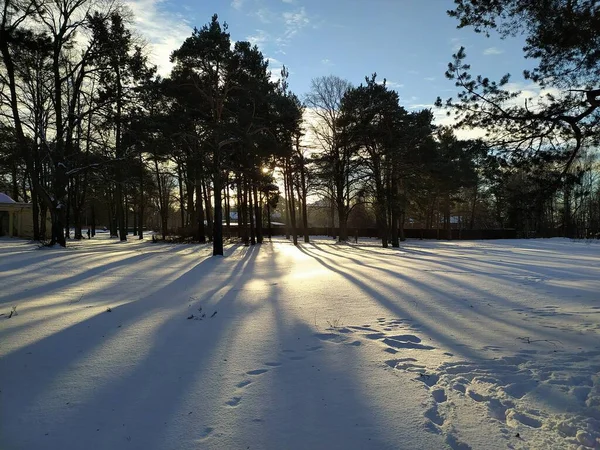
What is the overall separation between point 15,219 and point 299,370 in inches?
1437

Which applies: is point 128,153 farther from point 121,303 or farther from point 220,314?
point 220,314

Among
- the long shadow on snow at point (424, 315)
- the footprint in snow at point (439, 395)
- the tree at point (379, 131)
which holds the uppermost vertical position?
the tree at point (379, 131)

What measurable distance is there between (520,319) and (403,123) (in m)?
21.9

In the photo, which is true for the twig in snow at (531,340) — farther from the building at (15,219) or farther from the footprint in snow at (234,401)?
the building at (15,219)

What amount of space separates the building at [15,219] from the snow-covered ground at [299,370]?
92.4 feet

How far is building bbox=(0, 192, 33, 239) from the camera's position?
1212 inches

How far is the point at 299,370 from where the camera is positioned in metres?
4.14

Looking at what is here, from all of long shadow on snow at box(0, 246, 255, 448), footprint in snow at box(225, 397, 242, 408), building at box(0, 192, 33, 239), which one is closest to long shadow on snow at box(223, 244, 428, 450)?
footprint in snow at box(225, 397, 242, 408)

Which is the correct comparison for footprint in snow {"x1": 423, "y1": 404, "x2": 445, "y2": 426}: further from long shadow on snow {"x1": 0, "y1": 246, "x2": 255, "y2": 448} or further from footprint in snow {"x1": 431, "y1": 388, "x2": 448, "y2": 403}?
long shadow on snow {"x1": 0, "y1": 246, "x2": 255, "y2": 448}

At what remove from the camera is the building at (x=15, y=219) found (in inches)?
1212

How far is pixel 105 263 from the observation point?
12945 millimetres

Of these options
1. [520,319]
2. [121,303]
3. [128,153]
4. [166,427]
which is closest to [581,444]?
[166,427]

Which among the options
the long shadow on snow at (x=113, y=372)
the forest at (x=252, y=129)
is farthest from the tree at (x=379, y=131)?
the long shadow on snow at (x=113, y=372)

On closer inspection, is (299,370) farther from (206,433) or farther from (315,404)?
(206,433)
